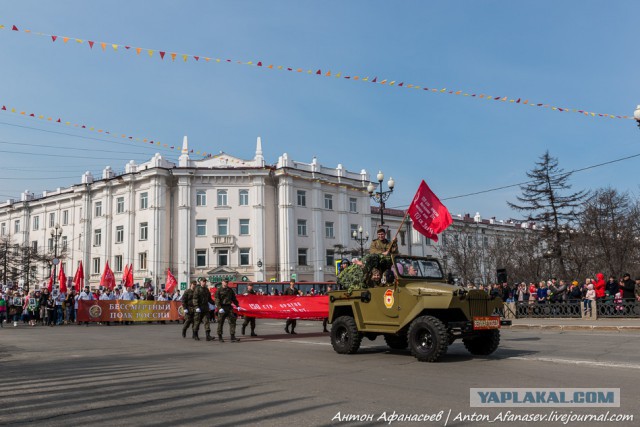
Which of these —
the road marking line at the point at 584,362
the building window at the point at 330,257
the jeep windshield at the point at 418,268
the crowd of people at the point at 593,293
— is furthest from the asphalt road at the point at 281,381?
the building window at the point at 330,257

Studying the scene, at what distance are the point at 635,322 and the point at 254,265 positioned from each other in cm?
3995

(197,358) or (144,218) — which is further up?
(144,218)

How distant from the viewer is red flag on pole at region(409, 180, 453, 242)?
48.4ft

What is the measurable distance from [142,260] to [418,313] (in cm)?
4929

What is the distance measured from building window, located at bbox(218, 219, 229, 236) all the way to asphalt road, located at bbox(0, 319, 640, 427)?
137 ft

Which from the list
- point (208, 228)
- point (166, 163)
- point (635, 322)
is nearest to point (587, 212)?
point (635, 322)

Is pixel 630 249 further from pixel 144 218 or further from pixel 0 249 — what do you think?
pixel 0 249

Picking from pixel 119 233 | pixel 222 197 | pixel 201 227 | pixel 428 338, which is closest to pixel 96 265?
pixel 119 233

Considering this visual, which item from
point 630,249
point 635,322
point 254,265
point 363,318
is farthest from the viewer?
point 254,265

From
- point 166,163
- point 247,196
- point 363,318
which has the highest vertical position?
point 166,163

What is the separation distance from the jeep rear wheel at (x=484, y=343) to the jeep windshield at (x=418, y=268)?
1.57 m

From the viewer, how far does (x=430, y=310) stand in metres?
10.8

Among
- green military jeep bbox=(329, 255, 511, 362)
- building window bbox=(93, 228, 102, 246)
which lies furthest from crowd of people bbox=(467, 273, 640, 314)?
building window bbox=(93, 228, 102, 246)
